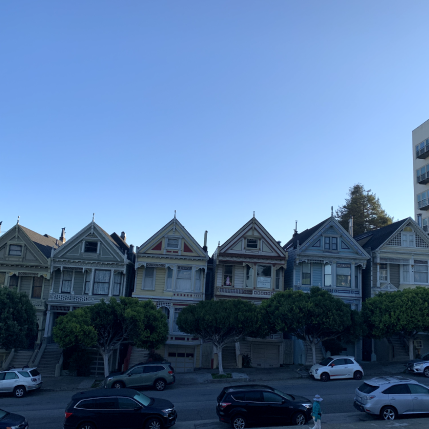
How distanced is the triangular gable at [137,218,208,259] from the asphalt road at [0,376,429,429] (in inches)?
492

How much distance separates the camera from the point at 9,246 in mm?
38938

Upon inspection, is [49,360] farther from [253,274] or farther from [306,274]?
[306,274]

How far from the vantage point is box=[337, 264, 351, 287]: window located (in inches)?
1565

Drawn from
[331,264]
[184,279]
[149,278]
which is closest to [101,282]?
[149,278]

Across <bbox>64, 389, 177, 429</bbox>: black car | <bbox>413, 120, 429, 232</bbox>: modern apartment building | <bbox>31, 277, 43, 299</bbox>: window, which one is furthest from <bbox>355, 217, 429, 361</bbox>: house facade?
<bbox>31, 277, 43, 299</bbox>: window

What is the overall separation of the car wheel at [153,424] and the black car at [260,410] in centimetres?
252

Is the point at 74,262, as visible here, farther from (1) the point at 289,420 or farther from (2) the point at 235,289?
(1) the point at 289,420

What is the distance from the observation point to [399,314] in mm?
32562

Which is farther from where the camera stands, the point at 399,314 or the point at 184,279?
the point at 184,279

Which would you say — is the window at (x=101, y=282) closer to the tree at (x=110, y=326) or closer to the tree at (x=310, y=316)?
the tree at (x=110, y=326)

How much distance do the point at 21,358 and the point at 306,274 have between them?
23920 mm

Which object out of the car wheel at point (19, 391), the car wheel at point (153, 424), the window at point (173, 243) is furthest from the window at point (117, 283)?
the car wheel at point (153, 424)

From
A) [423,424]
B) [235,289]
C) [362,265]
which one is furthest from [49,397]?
[362,265]

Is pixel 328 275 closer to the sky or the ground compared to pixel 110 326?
closer to the sky
